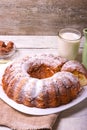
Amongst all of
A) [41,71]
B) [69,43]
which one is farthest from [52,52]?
[41,71]

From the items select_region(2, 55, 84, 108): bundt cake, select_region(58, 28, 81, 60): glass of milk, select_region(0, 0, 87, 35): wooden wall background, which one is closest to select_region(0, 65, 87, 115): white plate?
select_region(2, 55, 84, 108): bundt cake

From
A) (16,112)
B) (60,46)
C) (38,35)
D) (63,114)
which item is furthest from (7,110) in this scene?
(38,35)

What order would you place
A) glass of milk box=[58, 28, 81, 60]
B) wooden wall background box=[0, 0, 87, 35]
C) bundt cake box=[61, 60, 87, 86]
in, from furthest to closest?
wooden wall background box=[0, 0, 87, 35] → glass of milk box=[58, 28, 81, 60] → bundt cake box=[61, 60, 87, 86]

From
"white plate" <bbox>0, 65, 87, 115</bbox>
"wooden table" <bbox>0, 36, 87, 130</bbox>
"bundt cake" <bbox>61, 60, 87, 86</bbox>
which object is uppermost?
"bundt cake" <bbox>61, 60, 87, 86</bbox>

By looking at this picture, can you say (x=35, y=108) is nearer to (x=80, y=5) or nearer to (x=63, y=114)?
(x=63, y=114)

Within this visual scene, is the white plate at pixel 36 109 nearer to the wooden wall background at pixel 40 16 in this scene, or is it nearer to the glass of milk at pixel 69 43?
the glass of milk at pixel 69 43

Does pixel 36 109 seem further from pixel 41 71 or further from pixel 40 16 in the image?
pixel 40 16

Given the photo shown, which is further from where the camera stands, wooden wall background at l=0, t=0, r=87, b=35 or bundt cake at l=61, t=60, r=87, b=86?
wooden wall background at l=0, t=0, r=87, b=35

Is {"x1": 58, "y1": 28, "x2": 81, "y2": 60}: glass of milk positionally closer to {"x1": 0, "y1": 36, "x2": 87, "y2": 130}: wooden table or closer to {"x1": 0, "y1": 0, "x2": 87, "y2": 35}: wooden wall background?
{"x1": 0, "y1": 36, "x2": 87, "y2": 130}: wooden table

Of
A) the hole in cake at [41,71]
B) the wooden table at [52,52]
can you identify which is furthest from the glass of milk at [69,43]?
the hole in cake at [41,71]
